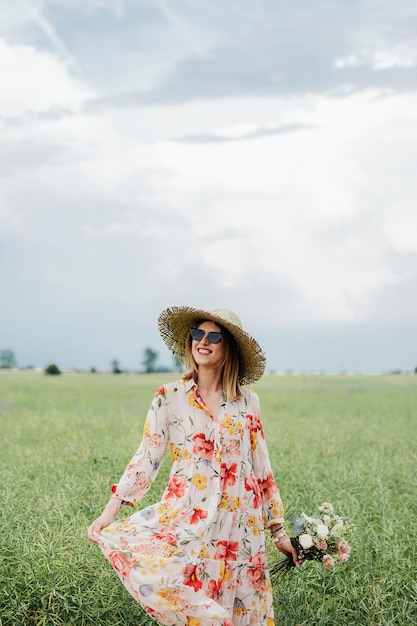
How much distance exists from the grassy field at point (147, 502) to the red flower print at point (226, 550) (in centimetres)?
171

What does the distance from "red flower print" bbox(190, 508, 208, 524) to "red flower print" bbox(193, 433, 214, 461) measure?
0.88 ft

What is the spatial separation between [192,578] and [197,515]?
309mm

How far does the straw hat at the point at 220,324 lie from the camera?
161 inches

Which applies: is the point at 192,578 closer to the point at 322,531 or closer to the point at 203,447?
the point at 203,447

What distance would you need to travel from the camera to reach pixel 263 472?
13.5 feet

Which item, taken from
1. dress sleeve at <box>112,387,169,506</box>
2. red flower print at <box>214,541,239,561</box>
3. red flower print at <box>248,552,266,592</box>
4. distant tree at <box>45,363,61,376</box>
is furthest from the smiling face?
Result: distant tree at <box>45,363,61,376</box>

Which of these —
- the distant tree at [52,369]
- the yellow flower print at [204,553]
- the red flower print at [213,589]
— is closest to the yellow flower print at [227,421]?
the yellow flower print at [204,553]

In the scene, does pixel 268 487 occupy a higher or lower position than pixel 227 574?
higher

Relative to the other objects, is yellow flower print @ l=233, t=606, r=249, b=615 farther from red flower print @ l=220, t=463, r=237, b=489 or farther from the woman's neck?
the woman's neck

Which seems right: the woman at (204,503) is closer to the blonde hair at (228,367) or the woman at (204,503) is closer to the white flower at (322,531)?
the blonde hair at (228,367)

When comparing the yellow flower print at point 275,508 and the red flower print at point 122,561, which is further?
the yellow flower print at point 275,508

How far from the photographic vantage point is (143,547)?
12.8 ft

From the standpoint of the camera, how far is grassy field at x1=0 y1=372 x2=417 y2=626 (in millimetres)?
5402

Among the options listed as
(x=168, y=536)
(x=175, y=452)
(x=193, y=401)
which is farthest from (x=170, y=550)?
(x=193, y=401)
